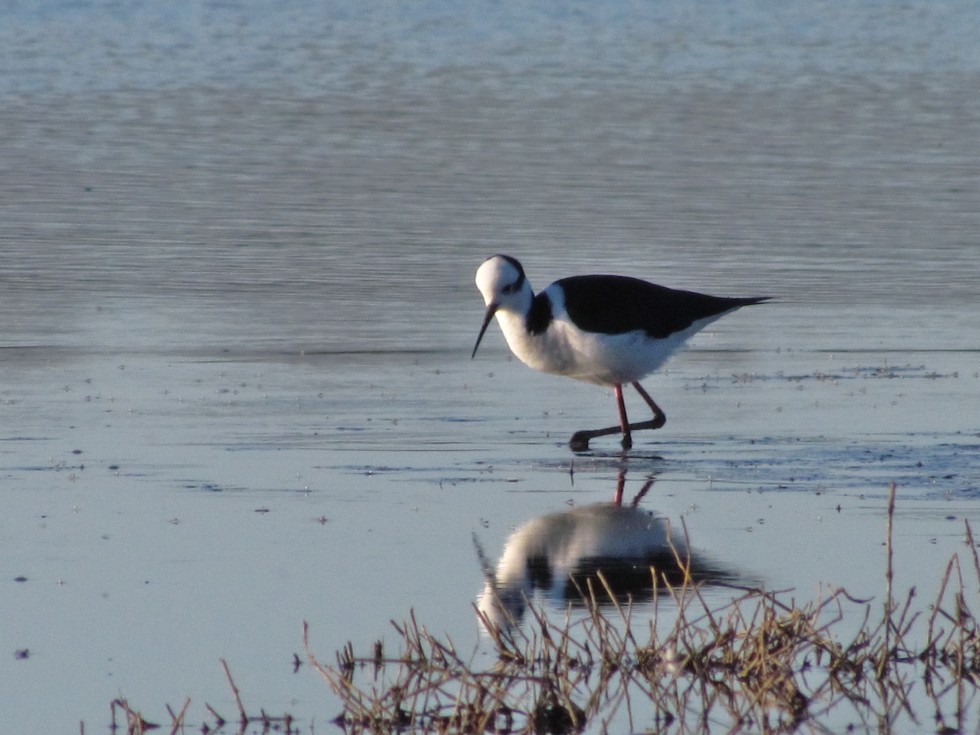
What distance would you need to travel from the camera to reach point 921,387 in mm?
10930

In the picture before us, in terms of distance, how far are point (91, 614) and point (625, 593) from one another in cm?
174

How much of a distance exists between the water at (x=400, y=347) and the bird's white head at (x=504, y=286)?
562 mm

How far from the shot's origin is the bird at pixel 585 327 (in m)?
10.2

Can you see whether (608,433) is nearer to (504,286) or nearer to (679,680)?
(504,286)

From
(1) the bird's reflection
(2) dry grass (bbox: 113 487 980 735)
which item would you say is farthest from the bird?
(2) dry grass (bbox: 113 487 980 735)

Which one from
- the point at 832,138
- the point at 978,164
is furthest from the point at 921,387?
the point at 832,138

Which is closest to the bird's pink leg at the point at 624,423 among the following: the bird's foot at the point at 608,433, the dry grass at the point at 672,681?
the bird's foot at the point at 608,433

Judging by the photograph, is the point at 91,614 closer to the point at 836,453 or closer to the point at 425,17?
the point at 836,453

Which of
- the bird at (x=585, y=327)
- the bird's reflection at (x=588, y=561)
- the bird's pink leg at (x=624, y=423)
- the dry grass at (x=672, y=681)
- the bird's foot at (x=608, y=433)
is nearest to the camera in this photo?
the dry grass at (x=672, y=681)

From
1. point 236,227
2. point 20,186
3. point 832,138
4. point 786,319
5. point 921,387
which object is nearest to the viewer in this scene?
point 921,387

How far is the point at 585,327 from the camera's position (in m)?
10.2

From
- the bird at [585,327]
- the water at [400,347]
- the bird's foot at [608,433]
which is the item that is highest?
the bird at [585,327]

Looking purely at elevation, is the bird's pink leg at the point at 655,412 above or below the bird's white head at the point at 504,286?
below

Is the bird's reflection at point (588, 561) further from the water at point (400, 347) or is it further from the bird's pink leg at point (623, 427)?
the bird's pink leg at point (623, 427)
